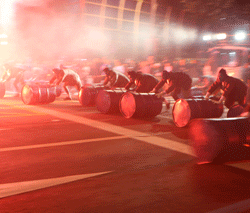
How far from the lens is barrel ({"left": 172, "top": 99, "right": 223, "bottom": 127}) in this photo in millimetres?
9695

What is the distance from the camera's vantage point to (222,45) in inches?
724

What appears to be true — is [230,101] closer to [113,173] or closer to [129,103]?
[129,103]

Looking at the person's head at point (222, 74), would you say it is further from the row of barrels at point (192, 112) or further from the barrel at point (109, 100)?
the barrel at point (109, 100)

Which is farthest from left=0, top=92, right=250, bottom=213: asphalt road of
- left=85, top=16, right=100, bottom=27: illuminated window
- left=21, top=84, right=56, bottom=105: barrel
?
left=85, top=16, right=100, bottom=27: illuminated window

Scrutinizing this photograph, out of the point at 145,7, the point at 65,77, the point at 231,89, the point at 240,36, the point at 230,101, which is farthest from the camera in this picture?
the point at 145,7

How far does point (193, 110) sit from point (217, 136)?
13.9 ft

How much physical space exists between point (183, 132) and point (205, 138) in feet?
11.8

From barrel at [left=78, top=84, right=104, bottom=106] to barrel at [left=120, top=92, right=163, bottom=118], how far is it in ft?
11.2

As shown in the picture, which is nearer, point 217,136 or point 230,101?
point 217,136

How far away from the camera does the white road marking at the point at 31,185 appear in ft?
15.4

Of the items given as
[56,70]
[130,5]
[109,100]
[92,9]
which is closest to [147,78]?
[109,100]

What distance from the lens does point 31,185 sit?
498cm

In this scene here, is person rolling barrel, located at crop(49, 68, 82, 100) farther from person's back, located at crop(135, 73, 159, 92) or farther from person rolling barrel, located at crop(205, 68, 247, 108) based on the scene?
person rolling barrel, located at crop(205, 68, 247, 108)

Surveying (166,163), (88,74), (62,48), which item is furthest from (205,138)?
(62,48)
